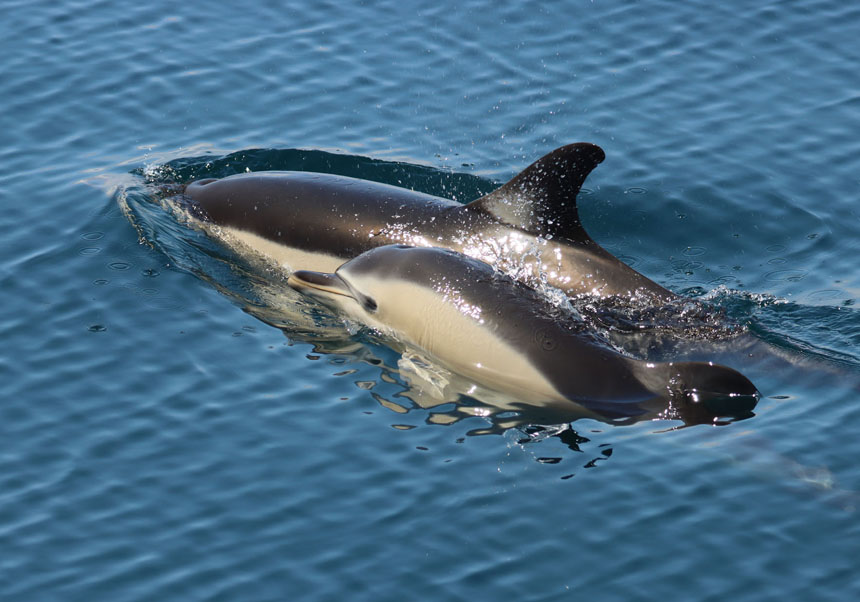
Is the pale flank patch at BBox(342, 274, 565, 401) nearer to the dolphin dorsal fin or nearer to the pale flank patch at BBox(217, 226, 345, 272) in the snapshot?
the pale flank patch at BBox(217, 226, 345, 272)

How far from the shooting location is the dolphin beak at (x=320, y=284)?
14305 millimetres

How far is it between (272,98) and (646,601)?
1275cm

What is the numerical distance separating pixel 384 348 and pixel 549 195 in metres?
2.61

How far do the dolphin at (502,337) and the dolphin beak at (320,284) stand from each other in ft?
0.04

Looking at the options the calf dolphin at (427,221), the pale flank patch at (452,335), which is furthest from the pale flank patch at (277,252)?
the pale flank patch at (452,335)

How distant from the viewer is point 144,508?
11172mm

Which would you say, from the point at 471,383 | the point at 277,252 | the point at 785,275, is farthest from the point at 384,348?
the point at 785,275

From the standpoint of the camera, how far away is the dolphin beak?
14.3 m

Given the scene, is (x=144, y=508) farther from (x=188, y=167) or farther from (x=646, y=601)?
(x=188, y=167)

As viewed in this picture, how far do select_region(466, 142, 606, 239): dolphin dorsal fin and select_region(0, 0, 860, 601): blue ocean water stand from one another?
6.02 feet

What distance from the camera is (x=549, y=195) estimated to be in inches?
552

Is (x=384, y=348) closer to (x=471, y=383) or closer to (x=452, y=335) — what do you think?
(x=452, y=335)

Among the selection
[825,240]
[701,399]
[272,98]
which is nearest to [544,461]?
[701,399]

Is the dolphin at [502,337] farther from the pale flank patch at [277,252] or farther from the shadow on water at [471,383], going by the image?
the pale flank patch at [277,252]
